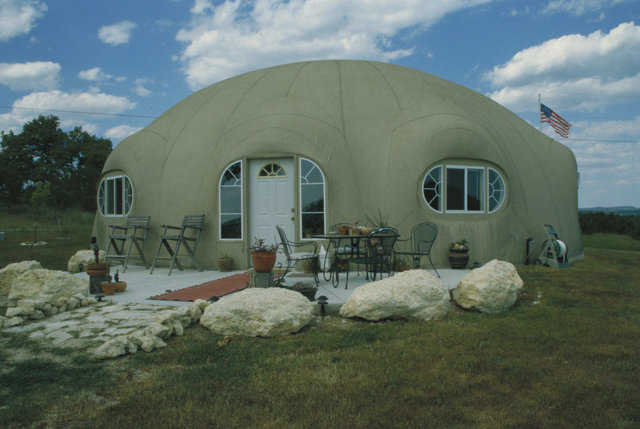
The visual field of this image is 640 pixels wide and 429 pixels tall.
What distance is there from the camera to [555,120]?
469 inches

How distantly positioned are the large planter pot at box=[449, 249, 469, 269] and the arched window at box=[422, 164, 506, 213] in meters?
0.87

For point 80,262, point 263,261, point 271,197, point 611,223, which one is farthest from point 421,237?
point 611,223

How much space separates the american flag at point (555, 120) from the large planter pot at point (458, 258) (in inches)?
215

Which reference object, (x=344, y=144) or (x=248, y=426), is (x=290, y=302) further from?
(x=344, y=144)

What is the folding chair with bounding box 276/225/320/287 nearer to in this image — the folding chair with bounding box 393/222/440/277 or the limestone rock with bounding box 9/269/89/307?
the folding chair with bounding box 393/222/440/277

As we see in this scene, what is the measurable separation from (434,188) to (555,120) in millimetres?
5481

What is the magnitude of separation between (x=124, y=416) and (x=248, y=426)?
83 cm

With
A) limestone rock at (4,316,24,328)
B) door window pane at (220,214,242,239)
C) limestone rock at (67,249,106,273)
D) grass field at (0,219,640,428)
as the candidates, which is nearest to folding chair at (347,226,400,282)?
grass field at (0,219,640,428)

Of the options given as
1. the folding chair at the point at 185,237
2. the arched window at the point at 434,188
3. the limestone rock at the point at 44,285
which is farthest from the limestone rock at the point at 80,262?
the arched window at the point at 434,188

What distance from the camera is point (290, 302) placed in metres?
4.84

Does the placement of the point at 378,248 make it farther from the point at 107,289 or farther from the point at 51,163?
the point at 51,163

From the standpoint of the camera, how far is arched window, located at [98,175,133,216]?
10227 millimetres

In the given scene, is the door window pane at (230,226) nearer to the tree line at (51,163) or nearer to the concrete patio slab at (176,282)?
the concrete patio slab at (176,282)

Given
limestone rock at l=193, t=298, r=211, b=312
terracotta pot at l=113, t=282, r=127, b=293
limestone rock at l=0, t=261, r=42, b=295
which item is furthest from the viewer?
limestone rock at l=0, t=261, r=42, b=295
